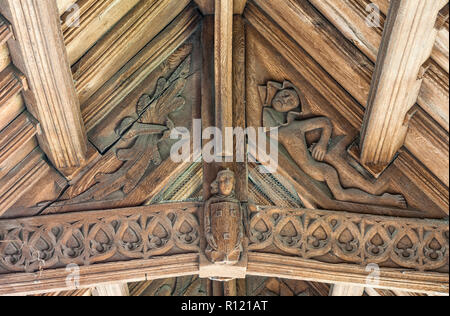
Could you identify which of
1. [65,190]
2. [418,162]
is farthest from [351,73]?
[65,190]

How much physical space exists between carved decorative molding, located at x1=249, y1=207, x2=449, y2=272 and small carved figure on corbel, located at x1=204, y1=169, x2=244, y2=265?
11 centimetres

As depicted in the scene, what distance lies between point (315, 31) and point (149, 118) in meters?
1.01

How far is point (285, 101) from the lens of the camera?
424 centimetres

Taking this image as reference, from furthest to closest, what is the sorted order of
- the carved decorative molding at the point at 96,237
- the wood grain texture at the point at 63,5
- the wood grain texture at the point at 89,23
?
the carved decorative molding at the point at 96,237 < the wood grain texture at the point at 89,23 < the wood grain texture at the point at 63,5

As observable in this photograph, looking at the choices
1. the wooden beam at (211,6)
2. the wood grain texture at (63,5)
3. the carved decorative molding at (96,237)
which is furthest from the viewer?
the wooden beam at (211,6)

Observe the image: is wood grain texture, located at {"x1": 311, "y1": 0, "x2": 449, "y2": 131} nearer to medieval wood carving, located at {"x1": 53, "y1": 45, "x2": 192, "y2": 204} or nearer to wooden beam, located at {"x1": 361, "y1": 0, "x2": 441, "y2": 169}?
wooden beam, located at {"x1": 361, "y1": 0, "x2": 441, "y2": 169}

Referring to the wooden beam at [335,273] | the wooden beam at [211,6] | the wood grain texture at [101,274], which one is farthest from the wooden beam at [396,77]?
the wood grain texture at [101,274]

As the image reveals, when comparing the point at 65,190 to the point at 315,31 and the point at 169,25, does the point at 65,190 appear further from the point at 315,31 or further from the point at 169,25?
the point at 315,31

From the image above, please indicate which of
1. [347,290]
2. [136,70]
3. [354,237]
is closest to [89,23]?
[136,70]

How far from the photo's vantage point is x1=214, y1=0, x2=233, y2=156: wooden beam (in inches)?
160

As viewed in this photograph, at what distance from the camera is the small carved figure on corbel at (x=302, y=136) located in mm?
4074

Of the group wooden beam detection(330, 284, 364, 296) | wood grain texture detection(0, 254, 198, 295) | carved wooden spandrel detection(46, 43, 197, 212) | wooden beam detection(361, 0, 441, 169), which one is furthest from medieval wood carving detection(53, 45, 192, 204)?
wooden beam detection(330, 284, 364, 296)

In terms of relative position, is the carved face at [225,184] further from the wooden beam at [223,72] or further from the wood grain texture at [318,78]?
the wood grain texture at [318,78]

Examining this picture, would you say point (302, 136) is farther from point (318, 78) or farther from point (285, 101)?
point (318, 78)
